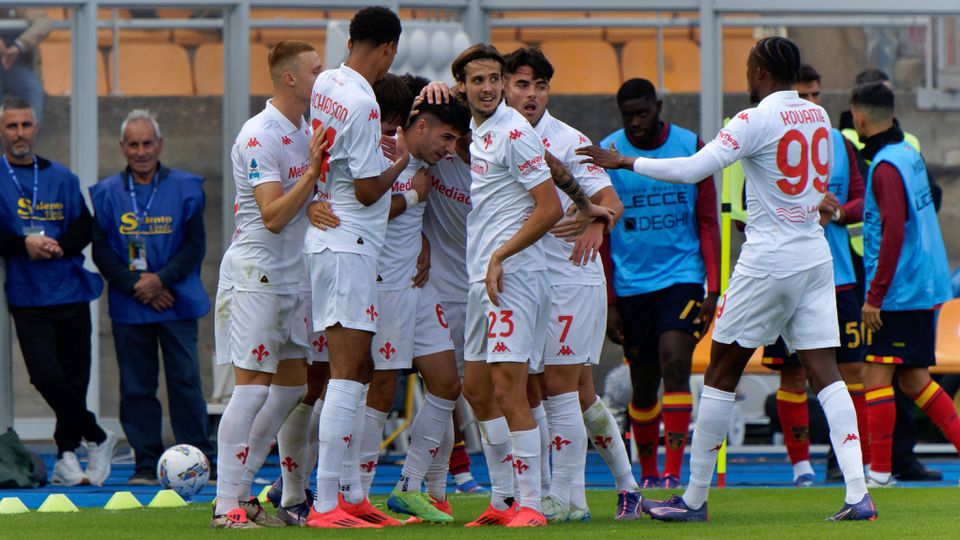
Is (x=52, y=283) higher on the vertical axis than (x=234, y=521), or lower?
higher

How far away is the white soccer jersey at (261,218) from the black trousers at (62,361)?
132 inches

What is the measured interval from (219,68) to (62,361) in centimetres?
356

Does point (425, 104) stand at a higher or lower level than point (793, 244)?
higher

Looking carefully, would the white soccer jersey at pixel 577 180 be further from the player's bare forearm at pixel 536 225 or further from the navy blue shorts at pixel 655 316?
the navy blue shorts at pixel 655 316

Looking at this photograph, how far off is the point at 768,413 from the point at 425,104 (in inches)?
237

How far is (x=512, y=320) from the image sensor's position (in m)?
6.65

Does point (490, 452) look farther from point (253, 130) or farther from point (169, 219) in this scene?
point (169, 219)

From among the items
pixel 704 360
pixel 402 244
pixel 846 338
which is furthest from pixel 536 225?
pixel 704 360

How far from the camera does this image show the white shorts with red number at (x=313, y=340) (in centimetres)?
709

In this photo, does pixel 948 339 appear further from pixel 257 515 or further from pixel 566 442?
pixel 257 515

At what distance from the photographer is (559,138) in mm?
7270

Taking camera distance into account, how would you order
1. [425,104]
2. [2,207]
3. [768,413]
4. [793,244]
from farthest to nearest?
[768,413] < [2,207] < [425,104] < [793,244]

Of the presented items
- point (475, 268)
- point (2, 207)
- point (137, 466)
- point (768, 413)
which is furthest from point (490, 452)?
point (768, 413)

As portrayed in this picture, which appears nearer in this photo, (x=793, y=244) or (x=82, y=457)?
(x=793, y=244)
